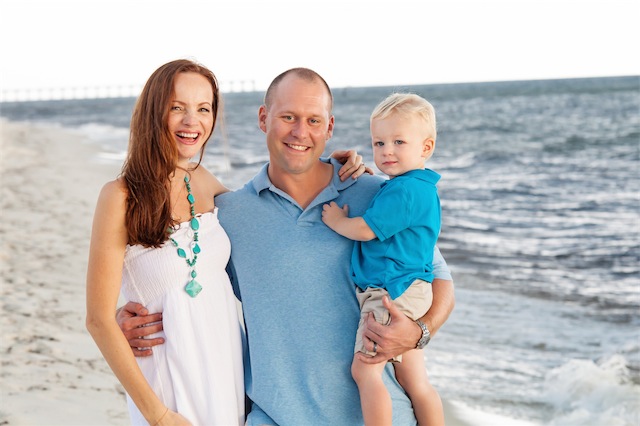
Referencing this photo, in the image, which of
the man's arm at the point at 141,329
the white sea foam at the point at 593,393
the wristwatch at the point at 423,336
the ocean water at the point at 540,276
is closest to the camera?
the man's arm at the point at 141,329

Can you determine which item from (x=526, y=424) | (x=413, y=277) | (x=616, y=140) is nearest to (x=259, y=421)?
(x=413, y=277)

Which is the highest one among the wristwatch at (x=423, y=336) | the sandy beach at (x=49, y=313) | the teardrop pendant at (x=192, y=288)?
the teardrop pendant at (x=192, y=288)

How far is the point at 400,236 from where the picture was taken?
8.91 feet

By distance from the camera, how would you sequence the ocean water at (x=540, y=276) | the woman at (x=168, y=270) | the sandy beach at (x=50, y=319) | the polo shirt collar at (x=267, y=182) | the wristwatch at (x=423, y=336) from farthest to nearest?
the ocean water at (x=540, y=276)
the sandy beach at (x=50, y=319)
the polo shirt collar at (x=267, y=182)
the wristwatch at (x=423, y=336)
the woman at (x=168, y=270)

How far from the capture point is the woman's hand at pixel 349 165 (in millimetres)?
2979

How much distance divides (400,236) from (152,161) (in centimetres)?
87

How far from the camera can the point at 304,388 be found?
8.96 feet

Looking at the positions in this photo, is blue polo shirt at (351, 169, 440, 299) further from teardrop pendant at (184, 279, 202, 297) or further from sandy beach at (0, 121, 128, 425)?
sandy beach at (0, 121, 128, 425)

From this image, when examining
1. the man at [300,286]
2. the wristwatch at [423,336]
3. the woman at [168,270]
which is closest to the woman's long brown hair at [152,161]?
the woman at [168,270]

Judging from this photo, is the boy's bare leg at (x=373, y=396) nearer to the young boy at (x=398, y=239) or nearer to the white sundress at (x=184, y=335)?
the young boy at (x=398, y=239)

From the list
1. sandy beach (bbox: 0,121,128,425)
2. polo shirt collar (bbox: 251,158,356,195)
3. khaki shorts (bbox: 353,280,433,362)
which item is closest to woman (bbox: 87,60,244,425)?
polo shirt collar (bbox: 251,158,356,195)

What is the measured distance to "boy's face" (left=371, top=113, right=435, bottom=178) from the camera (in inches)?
109

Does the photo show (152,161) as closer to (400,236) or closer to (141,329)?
(141,329)

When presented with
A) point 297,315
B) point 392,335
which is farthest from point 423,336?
A: point 297,315
